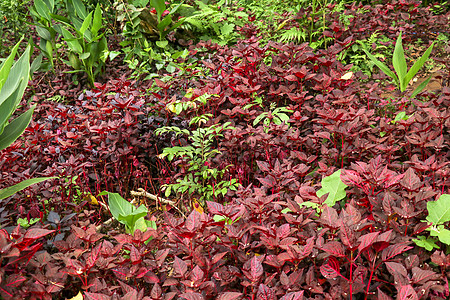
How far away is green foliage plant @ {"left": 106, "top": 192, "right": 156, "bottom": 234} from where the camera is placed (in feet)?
6.49

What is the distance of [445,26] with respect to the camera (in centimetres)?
430

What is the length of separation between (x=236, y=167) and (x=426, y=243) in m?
1.40

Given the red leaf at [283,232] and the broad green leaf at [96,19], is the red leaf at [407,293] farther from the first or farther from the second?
the broad green leaf at [96,19]

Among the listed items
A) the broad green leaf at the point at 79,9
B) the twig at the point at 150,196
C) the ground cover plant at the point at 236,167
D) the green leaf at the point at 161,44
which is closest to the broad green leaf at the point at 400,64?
the ground cover plant at the point at 236,167

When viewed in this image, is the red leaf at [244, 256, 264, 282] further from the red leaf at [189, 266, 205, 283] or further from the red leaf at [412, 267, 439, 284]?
the red leaf at [412, 267, 439, 284]

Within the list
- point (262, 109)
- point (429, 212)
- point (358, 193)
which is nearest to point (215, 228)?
point (358, 193)

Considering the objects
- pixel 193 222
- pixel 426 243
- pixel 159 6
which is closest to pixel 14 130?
pixel 193 222

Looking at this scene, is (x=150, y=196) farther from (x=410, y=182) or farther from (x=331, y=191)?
(x=410, y=182)

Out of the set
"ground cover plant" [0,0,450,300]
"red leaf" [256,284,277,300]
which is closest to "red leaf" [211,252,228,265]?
"ground cover plant" [0,0,450,300]

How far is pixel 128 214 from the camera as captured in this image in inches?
78.1

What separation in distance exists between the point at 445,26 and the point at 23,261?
15.1ft

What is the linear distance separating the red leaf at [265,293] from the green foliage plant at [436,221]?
2.04 feet

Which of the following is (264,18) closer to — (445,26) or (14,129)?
(445,26)

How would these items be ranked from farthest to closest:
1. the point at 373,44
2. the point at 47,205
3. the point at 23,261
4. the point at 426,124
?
1. the point at 373,44
2. the point at 47,205
3. the point at 426,124
4. the point at 23,261
